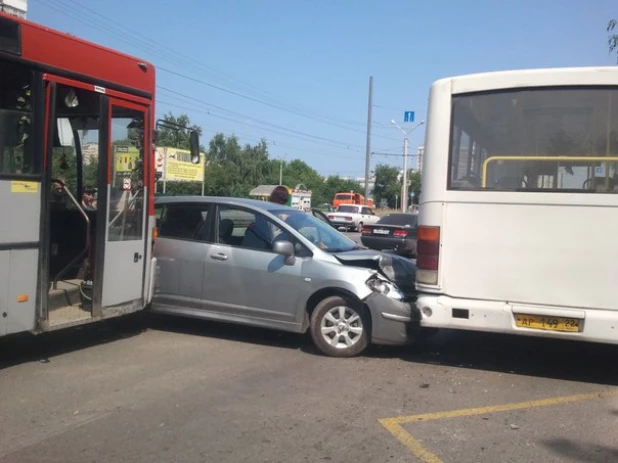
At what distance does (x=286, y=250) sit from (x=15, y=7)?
12.0ft

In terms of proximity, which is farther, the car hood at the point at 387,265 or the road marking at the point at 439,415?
the car hood at the point at 387,265

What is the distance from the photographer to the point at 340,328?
6473 mm

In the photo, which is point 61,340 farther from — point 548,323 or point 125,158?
point 548,323

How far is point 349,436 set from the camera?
433 cm

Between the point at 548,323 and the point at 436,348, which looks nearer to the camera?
the point at 548,323

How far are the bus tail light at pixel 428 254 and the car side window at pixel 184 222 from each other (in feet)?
9.11

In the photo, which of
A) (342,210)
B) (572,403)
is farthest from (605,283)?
(342,210)

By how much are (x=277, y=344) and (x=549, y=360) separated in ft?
10.3

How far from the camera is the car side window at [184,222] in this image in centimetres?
744

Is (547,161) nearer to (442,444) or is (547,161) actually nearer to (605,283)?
(605,283)

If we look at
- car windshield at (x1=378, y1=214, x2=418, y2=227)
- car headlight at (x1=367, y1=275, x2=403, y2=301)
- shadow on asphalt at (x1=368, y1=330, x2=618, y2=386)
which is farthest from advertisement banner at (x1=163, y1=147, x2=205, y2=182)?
car headlight at (x1=367, y1=275, x2=403, y2=301)

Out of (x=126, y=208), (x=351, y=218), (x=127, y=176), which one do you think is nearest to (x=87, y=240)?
(x=126, y=208)

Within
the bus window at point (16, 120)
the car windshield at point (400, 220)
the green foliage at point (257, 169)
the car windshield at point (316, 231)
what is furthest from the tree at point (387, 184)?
the bus window at point (16, 120)

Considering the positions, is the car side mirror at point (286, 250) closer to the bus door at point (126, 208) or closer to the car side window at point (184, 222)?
the car side window at point (184, 222)
